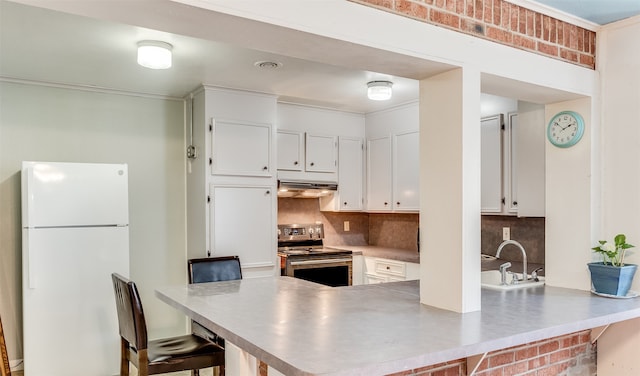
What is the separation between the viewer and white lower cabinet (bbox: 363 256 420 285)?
3882 mm

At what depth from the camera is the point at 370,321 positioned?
69.6 inches

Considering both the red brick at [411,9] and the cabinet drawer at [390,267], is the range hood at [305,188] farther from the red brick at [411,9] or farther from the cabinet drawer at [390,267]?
the red brick at [411,9]

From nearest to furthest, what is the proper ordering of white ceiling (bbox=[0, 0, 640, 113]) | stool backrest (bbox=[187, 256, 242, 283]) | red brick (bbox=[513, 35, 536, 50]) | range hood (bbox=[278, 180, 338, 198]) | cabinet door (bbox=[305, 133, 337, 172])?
1. white ceiling (bbox=[0, 0, 640, 113])
2. red brick (bbox=[513, 35, 536, 50])
3. stool backrest (bbox=[187, 256, 242, 283])
4. range hood (bbox=[278, 180, 338, 198])
5. cabinet door (bbox=[305, 133, 337, 172])

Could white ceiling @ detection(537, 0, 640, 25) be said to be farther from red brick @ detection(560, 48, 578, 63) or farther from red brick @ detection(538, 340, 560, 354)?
red brick @ detection(538, 340, 560, 354)

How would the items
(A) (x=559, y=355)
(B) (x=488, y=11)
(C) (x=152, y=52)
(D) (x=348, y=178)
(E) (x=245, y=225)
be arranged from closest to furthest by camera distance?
(B) (x=488, y=11), (A) (x=559, y=355), (C) (x=152, y=52), (E) (x=245, y=225), (D) (x=348, y=178)

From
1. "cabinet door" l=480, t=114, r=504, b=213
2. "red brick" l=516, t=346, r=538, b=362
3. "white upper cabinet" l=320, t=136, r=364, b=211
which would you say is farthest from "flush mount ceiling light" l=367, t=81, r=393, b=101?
"red brick" l=516, t=346, r=538, b=362

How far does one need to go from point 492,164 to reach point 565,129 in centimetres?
103

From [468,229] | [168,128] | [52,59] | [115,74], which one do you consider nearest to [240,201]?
[168,128]

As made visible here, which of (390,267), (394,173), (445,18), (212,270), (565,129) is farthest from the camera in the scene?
(394,173)

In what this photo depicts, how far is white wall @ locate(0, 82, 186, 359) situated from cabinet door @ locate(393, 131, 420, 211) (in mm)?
2012

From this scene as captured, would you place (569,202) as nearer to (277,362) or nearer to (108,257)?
(277,362)

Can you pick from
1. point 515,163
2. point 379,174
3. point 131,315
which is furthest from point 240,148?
point 515,163

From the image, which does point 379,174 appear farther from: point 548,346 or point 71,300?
point 71,300

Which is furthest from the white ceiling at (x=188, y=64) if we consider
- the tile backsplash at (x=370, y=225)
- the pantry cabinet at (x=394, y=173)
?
the tile backsplash at (x=370, y=225)
